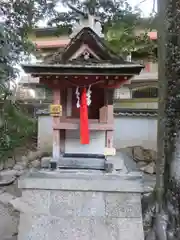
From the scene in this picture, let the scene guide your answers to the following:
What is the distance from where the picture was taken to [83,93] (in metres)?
3.31

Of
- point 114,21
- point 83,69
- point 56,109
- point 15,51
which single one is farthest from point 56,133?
point 114,21

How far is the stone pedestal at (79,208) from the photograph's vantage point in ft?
10.1

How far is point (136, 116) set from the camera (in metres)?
8.02

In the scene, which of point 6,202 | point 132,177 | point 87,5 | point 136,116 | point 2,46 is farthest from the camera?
point 136,116

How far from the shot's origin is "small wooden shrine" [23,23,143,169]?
10.1 feet

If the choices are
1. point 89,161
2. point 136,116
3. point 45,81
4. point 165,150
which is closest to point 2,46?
point 45,81

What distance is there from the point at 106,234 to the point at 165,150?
1.18 metres

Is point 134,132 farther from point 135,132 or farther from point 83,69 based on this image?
point 83,69

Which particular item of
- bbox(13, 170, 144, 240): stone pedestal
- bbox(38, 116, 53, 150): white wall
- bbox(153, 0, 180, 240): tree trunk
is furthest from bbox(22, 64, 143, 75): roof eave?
bbox(38, 116, 53, 150): white wall

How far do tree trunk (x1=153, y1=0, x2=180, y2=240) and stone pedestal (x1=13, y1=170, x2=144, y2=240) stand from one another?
26cm

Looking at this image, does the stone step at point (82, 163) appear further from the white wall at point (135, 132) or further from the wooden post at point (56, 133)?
A: the white wall at point (135, 132)

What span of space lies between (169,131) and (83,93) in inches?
44.1

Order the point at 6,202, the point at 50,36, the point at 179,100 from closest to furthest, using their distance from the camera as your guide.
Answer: the point at 179,100 < the point at 6,202 < the point at 50,36

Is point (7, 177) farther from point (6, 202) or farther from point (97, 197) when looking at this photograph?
point (97, 197)
